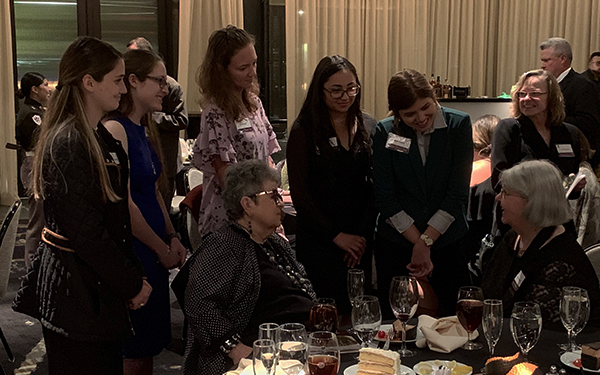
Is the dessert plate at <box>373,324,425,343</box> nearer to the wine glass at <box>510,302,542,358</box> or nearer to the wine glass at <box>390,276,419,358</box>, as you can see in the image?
the wine glass at <box>390,276,419,358</box>

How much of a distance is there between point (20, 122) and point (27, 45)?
4053 millimetres

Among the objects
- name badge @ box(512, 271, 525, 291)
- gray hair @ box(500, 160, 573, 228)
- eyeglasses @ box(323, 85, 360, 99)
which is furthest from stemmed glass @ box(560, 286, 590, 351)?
eyeglasses @ box(323, 85, 360, 99)

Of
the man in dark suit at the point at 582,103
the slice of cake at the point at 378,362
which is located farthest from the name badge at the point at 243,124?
the man in dark suit at the point at 582,103

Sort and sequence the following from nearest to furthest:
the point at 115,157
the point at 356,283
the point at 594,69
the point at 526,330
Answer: the point at 526,330, the point at 356,283, the point at 115,157, the point at 594,69

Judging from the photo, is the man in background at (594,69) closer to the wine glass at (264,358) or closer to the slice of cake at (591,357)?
the slice of cake at (591,357)

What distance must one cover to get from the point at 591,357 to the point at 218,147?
1618 mm

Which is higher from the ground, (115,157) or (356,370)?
(115,157)

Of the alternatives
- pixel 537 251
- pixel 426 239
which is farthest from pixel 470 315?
pixel 426 239

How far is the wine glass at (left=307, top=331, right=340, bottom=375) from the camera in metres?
1.46

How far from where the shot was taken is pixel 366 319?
1.72 m

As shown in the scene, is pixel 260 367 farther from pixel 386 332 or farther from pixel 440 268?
pixel 440 268

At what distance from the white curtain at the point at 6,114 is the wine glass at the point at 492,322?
282 inches

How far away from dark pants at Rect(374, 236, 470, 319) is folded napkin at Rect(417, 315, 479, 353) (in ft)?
3.05

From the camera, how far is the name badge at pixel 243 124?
2766 mm
